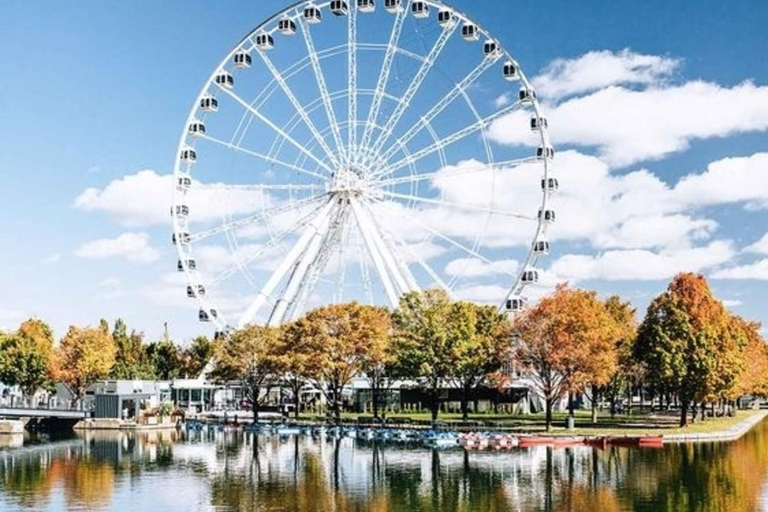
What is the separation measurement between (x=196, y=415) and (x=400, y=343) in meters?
28.8

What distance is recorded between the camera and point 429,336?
86.5m

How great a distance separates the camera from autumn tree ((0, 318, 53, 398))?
114562mm

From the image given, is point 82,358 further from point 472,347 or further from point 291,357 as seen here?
point 472,347

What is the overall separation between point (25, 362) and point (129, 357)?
68.4 ft

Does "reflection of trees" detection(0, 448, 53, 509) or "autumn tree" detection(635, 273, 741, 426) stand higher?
"autumn tree" detection(635, 273, 741, 426)

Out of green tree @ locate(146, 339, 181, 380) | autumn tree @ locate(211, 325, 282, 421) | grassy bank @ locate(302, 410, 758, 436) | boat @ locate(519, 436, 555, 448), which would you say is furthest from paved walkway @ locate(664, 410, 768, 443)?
green tree @ locate(146, 339, 181, 380)

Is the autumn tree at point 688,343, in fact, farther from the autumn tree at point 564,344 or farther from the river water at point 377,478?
the river water at point 377,478

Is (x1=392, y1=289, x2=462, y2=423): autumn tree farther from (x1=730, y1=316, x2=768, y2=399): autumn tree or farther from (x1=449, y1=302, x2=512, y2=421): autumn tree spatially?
(x1=730, y1=316, x2=768, y2=399): autumn tree

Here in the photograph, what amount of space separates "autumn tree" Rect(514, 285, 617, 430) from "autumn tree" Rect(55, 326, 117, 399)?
5720 cm

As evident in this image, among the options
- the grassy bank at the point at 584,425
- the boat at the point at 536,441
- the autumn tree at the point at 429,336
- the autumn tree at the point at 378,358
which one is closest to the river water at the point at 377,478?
the boat at the point at 536,441

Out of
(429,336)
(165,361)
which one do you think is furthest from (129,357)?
(429,336)

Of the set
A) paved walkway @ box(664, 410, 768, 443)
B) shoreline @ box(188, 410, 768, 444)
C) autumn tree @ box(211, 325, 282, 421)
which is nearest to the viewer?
shoreline @ box(188, 410, 768, 444)

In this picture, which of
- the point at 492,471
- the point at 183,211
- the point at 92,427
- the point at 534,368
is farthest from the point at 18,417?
the point at 492,471

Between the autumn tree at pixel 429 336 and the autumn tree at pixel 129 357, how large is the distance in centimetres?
4891
